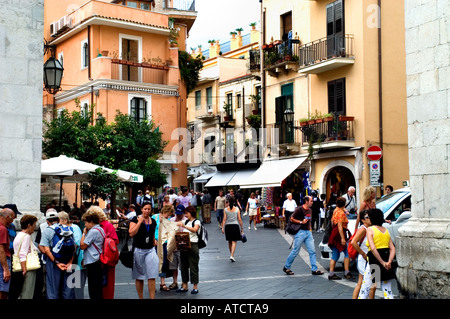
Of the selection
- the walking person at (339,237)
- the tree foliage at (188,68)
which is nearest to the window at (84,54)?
the tree foliage at (188,68)

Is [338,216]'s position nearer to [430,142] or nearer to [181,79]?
[430,142]

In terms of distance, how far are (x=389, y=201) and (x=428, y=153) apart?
5325 mm

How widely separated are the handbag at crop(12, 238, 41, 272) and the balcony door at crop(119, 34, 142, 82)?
28.2 metres

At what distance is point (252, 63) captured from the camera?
3656cm

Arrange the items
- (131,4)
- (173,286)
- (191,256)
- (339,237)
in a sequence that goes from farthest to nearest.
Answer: (131,4) → (339,237) → (173,286) → (191,256)

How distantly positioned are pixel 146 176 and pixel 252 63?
9.11 m

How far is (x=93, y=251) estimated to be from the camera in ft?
32.8

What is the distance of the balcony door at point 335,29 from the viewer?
29.2m

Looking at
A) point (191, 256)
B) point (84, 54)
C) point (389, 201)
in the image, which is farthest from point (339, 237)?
point (84, 54)

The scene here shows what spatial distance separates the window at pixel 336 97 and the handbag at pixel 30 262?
2118 cm

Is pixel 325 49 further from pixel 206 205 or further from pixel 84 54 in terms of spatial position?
pixel 84 54

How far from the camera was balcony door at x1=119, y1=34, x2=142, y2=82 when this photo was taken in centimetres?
3756

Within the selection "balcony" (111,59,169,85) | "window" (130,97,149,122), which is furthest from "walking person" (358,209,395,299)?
"window" (130,97,149,122)
